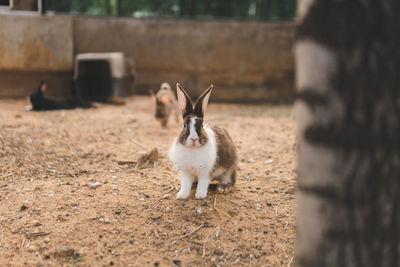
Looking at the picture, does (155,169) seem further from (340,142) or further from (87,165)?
(340,142)

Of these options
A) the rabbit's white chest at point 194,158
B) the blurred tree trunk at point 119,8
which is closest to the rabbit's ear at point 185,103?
the rabbit's white chest at point 194,158

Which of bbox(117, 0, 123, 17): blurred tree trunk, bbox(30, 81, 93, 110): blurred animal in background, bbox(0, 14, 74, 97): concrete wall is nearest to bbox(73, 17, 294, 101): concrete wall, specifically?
bbox(117, 0, 123, 17): blurred tree trunk

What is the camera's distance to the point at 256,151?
4746mm

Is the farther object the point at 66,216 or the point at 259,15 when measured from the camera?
the point at 259,15

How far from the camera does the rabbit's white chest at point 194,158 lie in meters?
2.87

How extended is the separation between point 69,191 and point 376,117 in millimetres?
2669

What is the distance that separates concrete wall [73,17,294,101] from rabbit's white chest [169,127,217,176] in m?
6.13

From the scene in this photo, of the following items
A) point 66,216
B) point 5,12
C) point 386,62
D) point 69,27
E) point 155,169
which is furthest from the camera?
point 69,27

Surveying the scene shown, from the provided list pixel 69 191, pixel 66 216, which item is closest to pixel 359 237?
pixel 66 216

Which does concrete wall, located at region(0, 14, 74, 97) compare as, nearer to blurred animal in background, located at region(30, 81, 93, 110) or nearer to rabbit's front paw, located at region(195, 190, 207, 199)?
blurred animal in background, located at region(30, 81, 93, 110)

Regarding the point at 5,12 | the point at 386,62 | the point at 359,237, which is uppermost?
the point at 5,12

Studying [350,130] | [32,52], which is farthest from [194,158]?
[32,52]

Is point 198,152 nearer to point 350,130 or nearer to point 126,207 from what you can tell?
point 126,207

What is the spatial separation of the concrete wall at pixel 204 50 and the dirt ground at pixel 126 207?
400 centimetres
